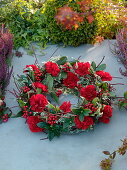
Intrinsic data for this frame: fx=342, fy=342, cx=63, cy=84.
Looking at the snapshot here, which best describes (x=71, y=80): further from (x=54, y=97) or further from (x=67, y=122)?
(x=67, y=122)

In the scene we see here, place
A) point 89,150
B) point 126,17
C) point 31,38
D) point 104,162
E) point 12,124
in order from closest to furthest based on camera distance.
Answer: point 104,162, point 89,150, point 12,124, point 126,17, point 31,38

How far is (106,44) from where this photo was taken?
4.41 meters

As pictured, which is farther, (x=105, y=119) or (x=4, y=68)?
(x=4, y=68)

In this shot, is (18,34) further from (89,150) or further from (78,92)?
(89,150)

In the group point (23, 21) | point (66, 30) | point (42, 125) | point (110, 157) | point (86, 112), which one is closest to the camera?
point (110, 157)

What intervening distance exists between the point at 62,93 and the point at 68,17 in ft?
2.80

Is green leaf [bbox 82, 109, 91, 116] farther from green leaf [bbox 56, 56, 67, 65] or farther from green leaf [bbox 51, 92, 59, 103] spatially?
green leaf [bbox 56, 56, 67, 65]

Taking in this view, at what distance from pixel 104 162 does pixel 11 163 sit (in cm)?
84

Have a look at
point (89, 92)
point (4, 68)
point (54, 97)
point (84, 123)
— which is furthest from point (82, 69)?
point (4, 68)

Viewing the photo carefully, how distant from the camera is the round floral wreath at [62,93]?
322 cm

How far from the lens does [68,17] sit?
3795 millimetres

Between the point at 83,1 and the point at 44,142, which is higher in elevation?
the point at 83,1

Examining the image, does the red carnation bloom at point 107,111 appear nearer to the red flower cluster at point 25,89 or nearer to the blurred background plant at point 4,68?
the red flower cluster at point 25,89

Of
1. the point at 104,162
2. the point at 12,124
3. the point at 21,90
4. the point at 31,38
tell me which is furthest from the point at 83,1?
the point at 104,162
